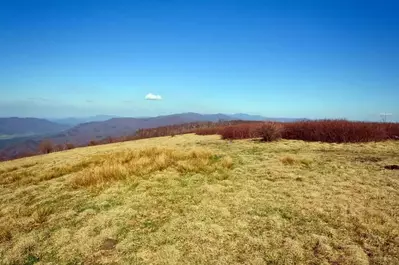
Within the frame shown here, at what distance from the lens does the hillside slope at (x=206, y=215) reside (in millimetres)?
5441

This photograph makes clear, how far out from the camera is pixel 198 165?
11.6m

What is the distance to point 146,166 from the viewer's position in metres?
11.6

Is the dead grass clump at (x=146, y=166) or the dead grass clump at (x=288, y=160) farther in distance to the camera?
the dead grass clump at (x=288, y=160)

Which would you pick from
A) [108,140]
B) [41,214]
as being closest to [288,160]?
[41,214]

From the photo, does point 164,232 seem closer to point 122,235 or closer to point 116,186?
point 122,235

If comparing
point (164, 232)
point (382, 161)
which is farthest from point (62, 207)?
point (382, 161)

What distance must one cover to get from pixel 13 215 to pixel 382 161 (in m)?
14.3

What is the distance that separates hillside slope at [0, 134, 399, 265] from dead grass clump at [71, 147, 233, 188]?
52 mm

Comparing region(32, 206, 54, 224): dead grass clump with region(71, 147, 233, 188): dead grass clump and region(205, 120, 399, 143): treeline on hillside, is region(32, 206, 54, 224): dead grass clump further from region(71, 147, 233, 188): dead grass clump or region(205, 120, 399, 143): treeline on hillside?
region(205, 120, 399, 143): treeline on hillside

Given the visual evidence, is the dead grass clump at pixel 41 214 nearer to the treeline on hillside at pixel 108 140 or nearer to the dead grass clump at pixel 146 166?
the dead grass clump at pixel 146 166

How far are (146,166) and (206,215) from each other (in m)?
5.24

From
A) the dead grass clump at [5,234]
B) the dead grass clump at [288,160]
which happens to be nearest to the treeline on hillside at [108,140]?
the dead grass clump at [288,160]

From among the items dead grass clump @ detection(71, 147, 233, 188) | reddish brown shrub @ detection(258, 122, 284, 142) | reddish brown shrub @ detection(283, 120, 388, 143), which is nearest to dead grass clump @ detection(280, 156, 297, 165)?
dead grass clump @ detection(71, 147, 233, 188)

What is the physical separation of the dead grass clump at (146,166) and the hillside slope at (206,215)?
0.17 feet
